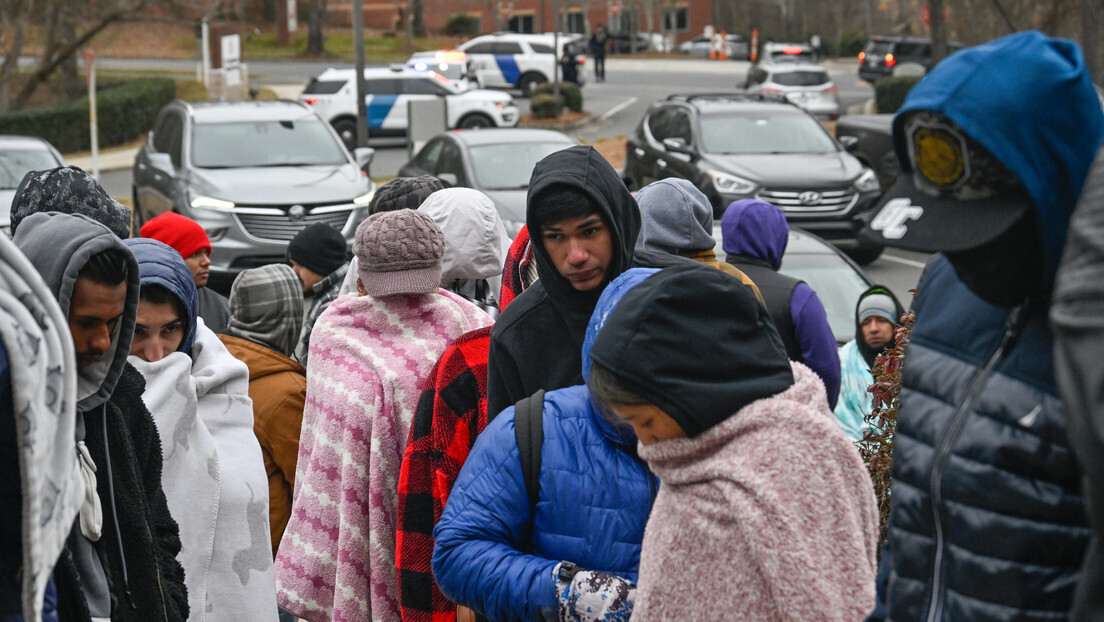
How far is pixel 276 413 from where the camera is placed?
4.30 metres

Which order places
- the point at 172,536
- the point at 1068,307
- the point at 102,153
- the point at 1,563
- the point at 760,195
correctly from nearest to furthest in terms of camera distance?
1. the point at 1068,307
2. the point at 1,563
3. the point at 172,536
4. the point at 760,195
5. the point at 102,153

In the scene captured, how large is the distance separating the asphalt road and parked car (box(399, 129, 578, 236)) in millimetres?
4150

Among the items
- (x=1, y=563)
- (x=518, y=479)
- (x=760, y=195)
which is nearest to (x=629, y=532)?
(x=518, y=479)

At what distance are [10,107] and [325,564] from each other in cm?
3274

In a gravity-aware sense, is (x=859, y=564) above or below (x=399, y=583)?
above

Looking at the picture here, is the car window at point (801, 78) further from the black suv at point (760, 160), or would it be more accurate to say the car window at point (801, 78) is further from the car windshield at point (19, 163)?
the car windshield at point (19, 163)

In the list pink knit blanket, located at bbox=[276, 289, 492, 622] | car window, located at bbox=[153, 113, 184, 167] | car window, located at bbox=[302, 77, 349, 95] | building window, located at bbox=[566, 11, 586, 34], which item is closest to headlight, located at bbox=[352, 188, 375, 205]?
car window, located at bbox=[153, 113, 184, 167]

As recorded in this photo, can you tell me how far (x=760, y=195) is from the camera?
1436 centimetres

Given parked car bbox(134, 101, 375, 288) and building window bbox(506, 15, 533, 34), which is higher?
building window bbox(506, 15, 533, 34)

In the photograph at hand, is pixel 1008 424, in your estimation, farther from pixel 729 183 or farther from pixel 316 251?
pixel 729 183

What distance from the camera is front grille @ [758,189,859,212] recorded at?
47.2 ft

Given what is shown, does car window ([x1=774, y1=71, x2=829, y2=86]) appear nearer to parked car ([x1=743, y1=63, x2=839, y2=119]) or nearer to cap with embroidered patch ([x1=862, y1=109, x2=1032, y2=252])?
parked car ([x1=743, y1=63, x2=839, y2=119])

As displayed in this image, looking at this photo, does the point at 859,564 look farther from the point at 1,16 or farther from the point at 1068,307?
the point at 1,16

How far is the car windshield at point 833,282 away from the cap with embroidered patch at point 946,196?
19.0 feet
